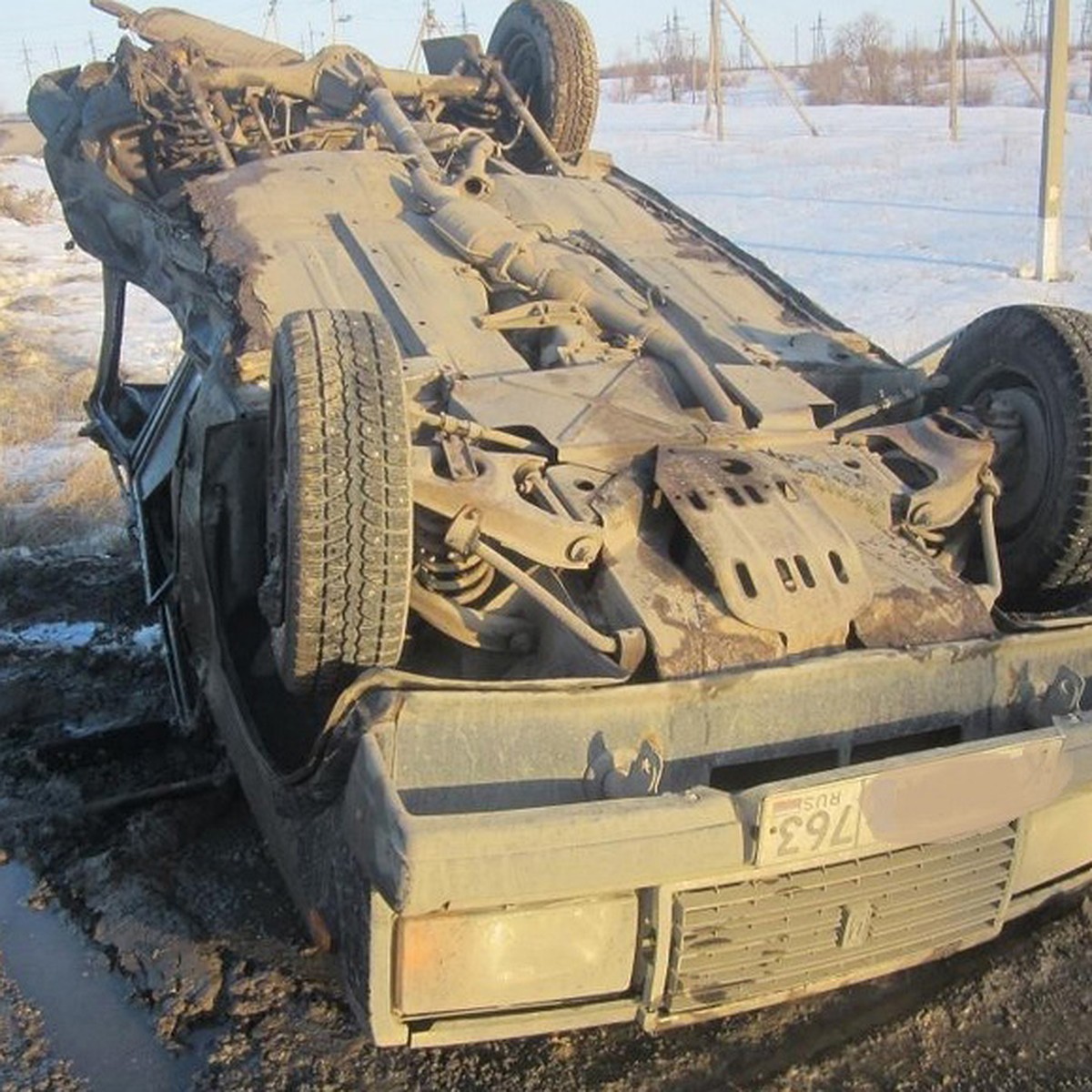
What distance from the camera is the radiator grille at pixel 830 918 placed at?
2.76 metres

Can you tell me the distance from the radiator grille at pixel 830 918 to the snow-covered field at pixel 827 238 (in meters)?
5.62

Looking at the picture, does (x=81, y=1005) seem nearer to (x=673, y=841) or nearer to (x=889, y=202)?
(x=673, y=841)

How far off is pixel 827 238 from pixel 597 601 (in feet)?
45.8

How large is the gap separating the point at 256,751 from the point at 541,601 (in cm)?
80

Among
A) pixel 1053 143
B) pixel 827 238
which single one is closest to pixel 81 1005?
pixel 1053 143

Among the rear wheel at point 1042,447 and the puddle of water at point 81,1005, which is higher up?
the rear wheel at point 1042,447

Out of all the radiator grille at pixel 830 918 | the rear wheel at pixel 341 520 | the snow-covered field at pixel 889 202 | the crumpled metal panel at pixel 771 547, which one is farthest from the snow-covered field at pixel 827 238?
the radiator grille at pixel 830 918

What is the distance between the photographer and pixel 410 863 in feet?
8.01

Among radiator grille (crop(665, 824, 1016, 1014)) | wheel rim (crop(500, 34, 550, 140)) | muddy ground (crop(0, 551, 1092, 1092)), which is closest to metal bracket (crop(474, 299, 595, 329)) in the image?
muddy ground (crop(0, 551, 1092, 1092))

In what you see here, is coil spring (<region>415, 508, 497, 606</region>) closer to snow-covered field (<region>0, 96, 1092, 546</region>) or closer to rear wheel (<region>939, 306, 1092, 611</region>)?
rear wheel (<region>939, 306, 1092, 611</region>)

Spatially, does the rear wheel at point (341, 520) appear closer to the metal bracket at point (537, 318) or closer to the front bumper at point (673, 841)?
the front bumper at point (673, 841)

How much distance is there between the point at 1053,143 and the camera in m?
13.4

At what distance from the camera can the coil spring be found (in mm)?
3518

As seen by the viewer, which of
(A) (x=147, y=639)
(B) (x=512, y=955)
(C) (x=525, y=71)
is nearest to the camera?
(B) (x=512, y=955)
